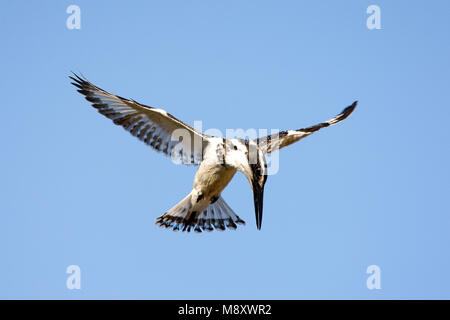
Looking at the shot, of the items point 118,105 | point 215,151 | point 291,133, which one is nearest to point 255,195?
point 215,151

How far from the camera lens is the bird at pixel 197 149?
948 cm

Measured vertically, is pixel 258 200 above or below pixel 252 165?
below

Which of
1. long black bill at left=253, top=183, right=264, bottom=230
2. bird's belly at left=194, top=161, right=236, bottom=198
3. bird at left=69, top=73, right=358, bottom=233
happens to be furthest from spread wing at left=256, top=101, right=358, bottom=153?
long black bill at left=253, top=183, right=264, bottom=230

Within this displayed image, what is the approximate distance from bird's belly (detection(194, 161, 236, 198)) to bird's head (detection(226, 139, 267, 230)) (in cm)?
26

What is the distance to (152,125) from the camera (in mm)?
10141

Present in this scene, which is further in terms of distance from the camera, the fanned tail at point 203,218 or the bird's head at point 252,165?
the fanned tail at point 203,218

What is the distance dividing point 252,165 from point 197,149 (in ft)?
5.03

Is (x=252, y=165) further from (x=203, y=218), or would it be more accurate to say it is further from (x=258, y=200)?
(x=203, y=218)

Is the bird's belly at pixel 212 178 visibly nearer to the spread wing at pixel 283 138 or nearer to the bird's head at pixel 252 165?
the bird's head at pixel 252 165

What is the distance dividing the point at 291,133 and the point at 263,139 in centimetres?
43

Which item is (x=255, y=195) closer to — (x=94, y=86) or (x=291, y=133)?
(x=291, y=133)

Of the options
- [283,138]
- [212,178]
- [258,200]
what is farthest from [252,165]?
[283,138]

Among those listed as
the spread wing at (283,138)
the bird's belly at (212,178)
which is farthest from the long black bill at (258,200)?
the spread wing at (283,138)

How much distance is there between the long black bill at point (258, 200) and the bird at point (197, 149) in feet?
0.26
